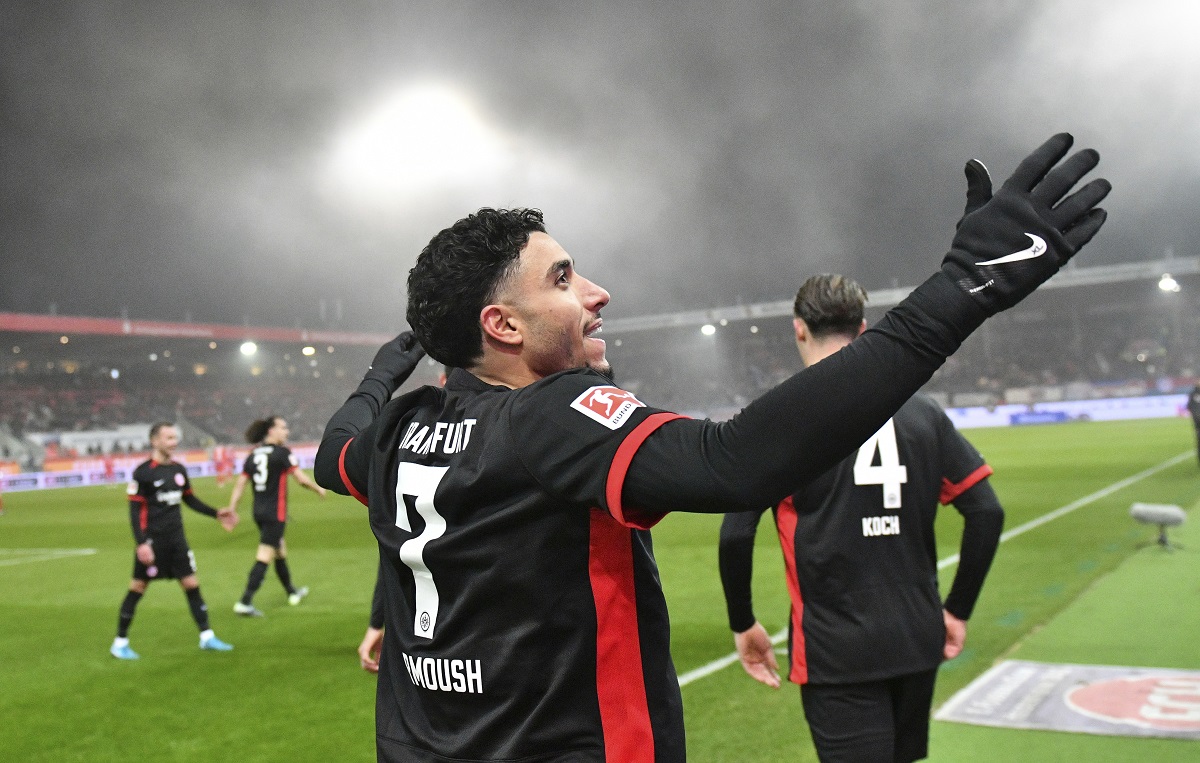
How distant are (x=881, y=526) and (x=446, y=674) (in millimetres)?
1854

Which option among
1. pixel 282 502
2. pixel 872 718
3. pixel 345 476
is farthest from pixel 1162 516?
pixel 345 476

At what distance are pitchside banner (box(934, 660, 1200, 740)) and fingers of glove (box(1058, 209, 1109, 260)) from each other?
4.80 metres

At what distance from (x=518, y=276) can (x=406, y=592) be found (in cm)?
70

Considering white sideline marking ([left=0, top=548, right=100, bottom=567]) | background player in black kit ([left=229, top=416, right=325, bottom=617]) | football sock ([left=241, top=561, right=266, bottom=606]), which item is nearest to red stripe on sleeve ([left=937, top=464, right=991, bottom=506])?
background player in black kit ([left=229, top=416, right=325, bottom=617])

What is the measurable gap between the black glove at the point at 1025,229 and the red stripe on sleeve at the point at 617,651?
744 millimetres

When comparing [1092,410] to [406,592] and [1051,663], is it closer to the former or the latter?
[1051,663]

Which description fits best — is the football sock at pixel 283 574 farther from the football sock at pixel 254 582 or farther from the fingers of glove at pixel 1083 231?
the fingers of glove at pixel 1083 231

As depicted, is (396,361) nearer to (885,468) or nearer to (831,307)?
(831,307)

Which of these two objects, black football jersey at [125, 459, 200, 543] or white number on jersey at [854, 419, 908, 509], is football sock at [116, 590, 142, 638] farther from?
white number on jersey at [854, 419, 908, 509]

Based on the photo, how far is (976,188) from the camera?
1.41 metres

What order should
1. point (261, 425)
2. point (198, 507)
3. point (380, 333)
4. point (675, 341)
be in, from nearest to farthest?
1. point (198, 507)
2. point (261, 425)
3. point (380, 333)
4. point (675, 341)

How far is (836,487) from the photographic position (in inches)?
124

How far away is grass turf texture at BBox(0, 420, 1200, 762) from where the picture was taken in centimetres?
588

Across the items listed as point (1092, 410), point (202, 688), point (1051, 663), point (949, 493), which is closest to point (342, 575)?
point (202, 688)
